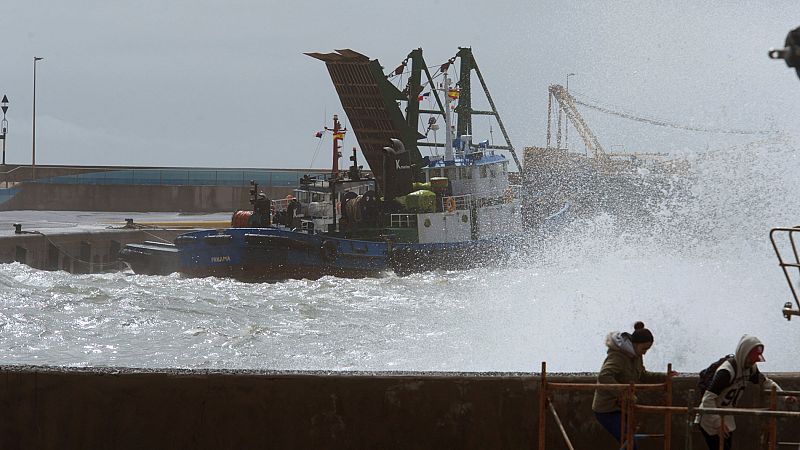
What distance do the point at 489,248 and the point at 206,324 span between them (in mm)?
13917

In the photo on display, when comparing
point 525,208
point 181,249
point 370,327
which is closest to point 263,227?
point 181,249

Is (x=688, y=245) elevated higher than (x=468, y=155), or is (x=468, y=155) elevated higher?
(x=468, y=155)

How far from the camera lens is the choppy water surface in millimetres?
13906

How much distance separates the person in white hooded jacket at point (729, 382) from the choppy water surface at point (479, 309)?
20.2ft

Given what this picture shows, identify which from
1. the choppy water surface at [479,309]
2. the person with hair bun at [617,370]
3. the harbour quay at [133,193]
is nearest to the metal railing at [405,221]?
the choppy water surface at [479,309]

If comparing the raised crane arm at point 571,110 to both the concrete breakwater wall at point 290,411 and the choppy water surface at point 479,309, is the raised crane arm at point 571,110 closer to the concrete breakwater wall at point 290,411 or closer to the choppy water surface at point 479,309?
the choppy water surface at point 479,309

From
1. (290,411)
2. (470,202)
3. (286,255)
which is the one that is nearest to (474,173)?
(470,202)

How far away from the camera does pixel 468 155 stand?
35.0 metres

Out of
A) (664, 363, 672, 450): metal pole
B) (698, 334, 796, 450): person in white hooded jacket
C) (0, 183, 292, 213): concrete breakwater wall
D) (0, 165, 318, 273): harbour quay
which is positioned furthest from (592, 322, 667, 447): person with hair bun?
(0, 183, 292, 213): concrete breakwater wall

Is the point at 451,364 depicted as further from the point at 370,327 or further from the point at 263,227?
the point at 263,227

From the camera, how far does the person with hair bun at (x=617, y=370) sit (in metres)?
5.61

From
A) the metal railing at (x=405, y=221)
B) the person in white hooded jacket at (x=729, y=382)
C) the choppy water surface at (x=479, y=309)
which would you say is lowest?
the choppy water surface at (x=479, y=309)

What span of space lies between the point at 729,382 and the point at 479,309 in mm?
17109

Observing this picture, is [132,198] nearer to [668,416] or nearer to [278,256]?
[278,256]
